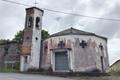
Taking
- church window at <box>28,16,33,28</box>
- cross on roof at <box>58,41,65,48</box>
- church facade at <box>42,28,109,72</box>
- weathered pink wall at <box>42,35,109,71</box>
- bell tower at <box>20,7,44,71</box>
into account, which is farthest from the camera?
church window at <box>28,16,33,28</box>

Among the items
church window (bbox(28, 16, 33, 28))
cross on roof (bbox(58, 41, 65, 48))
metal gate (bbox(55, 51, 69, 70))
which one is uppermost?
church window (bbox(28, 16, 33, 28))

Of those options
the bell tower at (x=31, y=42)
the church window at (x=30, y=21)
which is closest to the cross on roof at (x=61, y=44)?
the bell tower at (x=31, y=42)

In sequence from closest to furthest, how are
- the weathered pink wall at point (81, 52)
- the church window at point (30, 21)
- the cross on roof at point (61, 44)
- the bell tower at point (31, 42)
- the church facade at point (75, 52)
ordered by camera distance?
the weathered pink wall at point (81, 52) → the church facade at point (75, 52) → the cross on roof at point (61, 44) → the bell tower at point (31, 42) → the church window at point (30, 21)

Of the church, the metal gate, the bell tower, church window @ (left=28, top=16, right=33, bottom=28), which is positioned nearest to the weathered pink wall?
the church

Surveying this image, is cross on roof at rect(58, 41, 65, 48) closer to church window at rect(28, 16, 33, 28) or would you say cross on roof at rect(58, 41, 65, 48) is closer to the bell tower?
the bell tower

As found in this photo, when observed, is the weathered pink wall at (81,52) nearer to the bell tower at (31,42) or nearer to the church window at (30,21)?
the bell tower at (31,42)

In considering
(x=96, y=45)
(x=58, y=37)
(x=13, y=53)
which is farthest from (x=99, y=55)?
(x=13, y=53)

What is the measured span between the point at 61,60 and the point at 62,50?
5.02 feet

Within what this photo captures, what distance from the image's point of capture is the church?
2977 centimetres

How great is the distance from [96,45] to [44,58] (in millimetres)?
7407

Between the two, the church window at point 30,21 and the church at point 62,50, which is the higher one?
the church window at point 30,21

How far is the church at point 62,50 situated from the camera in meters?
29.8

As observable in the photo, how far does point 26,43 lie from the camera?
108 feet

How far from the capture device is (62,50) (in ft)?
101
